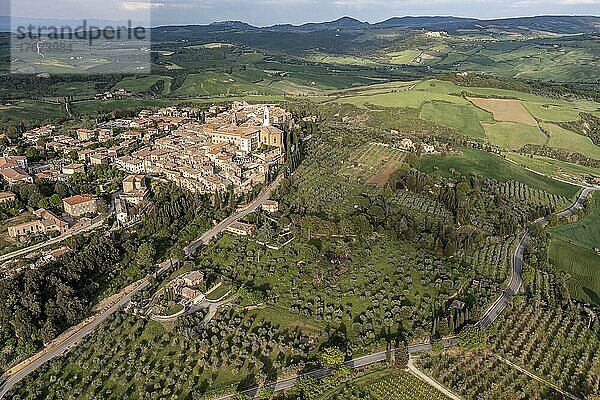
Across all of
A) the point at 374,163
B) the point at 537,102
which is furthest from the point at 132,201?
the point at 537,102

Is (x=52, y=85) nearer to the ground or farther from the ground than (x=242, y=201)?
farther from the ground

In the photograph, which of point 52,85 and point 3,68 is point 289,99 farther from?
point 3,68

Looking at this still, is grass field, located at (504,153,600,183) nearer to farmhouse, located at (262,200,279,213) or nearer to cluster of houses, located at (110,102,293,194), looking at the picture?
cluster of houses, located at (110,102,293,194)

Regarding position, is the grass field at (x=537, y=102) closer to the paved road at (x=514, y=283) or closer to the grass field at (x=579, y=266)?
the paved road at (x=514, y=283)

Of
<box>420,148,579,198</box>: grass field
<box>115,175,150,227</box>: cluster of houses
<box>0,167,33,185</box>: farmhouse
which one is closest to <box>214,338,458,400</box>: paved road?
<box>115,175,150,227</box>: cluster of houses

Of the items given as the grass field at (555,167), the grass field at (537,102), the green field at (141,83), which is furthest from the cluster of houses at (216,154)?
the green field at (141,83)

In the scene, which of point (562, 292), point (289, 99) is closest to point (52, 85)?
point (289, 99)
